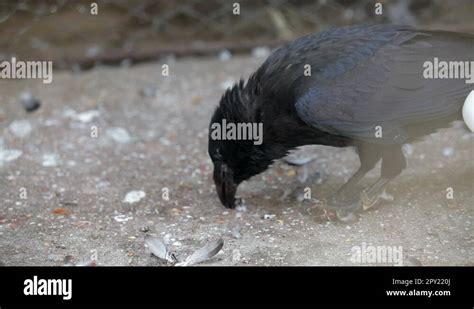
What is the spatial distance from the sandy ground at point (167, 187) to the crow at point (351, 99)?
0.27 m

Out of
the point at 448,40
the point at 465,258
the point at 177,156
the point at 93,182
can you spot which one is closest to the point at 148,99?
the point at 177,156

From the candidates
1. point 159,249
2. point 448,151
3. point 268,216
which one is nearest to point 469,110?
point 448,151

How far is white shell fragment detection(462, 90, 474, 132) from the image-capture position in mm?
4469

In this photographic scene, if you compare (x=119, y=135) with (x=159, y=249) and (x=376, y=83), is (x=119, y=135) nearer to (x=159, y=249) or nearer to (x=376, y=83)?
(x=159, y=249)

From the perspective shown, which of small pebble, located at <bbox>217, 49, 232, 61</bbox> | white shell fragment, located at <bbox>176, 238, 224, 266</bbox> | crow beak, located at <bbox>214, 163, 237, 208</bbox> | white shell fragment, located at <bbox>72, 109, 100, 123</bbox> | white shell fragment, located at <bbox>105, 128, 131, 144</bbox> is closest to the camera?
white shell fragment, located at <bbox>176, 238, 224, 266</bbox>

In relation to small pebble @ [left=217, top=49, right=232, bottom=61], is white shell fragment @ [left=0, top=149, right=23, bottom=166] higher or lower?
lower

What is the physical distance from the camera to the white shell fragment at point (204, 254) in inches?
162

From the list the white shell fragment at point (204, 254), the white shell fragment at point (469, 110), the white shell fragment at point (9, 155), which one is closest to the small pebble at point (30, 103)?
the white shell fragment at point (9, 155)

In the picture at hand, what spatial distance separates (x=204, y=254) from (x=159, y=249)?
248mm

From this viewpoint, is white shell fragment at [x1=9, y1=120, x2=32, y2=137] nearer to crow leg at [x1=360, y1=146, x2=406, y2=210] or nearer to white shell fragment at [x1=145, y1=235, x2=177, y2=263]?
white shell fragment at [x1=145, y1=235, x2=177, y2=263]

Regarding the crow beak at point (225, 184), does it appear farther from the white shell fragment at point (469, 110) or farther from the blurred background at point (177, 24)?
the blurred background at point (177, 24)

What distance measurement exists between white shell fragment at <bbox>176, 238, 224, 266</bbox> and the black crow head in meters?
0.65

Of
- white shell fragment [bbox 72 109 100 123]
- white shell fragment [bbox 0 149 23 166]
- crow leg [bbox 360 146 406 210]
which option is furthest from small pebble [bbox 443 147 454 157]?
white shell fragment [bbox 0 149 23 166]

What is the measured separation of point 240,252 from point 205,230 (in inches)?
14.0
